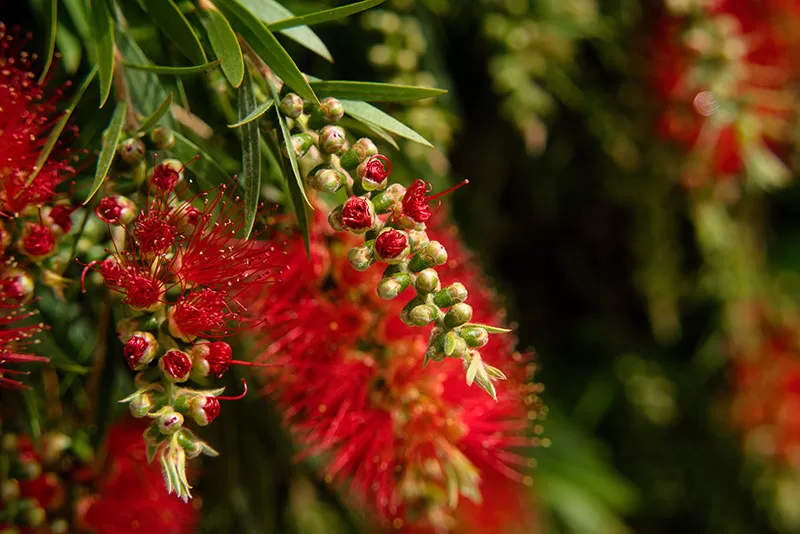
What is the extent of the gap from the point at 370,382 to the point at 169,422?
0.26m

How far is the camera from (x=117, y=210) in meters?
0.53

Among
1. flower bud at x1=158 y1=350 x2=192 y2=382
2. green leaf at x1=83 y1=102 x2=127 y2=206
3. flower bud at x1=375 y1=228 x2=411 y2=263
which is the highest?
green leaf at x1=83 y1=102 x2=127 y2=206

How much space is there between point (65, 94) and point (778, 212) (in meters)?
1.83

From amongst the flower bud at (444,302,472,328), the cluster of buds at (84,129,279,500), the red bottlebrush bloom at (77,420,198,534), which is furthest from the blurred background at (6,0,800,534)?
the flower bud at (444,302,472,328)

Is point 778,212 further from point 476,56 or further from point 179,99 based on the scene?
point 179,99

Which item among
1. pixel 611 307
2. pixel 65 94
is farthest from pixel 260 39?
pixel 611 307

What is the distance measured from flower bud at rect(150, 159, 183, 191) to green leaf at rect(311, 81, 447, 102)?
0.39ft

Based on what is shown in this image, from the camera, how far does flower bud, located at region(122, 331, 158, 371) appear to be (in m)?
0.49

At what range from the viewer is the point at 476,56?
130cm

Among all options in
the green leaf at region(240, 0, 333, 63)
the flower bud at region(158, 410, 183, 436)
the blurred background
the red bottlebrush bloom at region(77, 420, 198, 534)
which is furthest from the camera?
the blurred background

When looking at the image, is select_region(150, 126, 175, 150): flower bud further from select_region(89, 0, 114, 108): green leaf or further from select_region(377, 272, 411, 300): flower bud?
select_region(377, 272, 411, 300): flower bud

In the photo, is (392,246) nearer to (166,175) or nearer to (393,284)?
(393,284)

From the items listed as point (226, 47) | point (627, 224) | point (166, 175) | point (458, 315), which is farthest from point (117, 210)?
point (627, 224)

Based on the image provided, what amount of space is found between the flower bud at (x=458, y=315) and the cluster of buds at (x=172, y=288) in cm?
14
